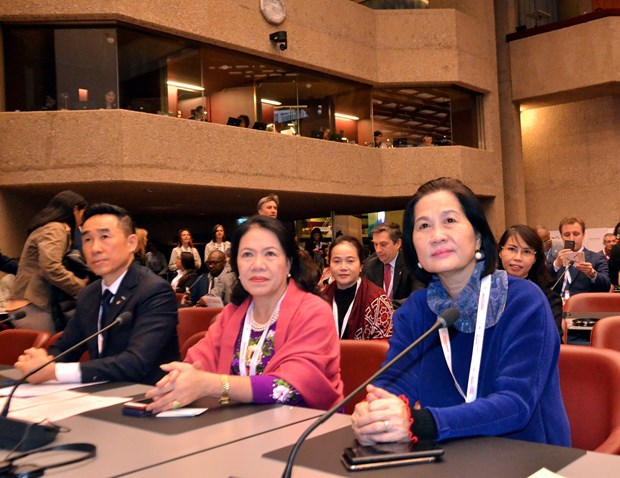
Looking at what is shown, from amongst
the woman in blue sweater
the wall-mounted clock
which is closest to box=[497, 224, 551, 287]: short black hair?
the woman in blue sweater

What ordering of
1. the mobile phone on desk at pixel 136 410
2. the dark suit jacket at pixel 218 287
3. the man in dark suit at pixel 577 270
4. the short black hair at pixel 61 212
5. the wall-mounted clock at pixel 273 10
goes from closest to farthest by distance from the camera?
the mobile phone on desk at pixel 136 410 < the short black hair at pixel 61 212 < the man in dark suit at pixel 577 270 < the dark suit jacket at pixel 218 287 < the wall-mounted clock at pixel 273 10

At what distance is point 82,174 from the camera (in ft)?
27.0

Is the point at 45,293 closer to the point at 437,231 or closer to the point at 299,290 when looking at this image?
the point at 299,290

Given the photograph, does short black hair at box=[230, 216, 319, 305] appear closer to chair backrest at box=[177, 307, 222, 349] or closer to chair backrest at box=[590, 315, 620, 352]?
chair backrest at box=[590, 315, 620, 352]

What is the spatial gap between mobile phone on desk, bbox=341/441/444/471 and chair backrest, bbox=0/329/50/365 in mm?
2331

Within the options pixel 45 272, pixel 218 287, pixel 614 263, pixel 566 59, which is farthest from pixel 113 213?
pixel 566 59

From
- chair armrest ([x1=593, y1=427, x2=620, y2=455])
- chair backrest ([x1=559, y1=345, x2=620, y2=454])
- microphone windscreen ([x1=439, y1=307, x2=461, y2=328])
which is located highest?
microphone windscreen ([x1=439, y1=307, x2=461, y2=328])

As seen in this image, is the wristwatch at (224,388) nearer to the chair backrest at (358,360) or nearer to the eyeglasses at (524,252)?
the chair backrest at (358,360)

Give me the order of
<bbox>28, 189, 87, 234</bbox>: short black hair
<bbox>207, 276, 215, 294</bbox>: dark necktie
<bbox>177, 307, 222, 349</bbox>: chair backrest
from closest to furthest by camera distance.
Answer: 1. <bbox>177, 307, 222, 349</bbox>: chair backrest
2. <bbox>28, 189, 87, 234</bbox>: short black hair
3. <bbox>207, 276, 215, 294</bbox>: dark necktie

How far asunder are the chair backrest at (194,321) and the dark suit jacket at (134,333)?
1.01 metres

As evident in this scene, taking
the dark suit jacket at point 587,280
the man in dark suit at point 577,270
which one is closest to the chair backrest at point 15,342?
the man in dark suit at point 577,270

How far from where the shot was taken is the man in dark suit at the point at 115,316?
228 centimetres

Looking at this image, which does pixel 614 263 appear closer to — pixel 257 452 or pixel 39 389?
pixel 39 389

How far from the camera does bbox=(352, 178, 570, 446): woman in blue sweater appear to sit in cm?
138
